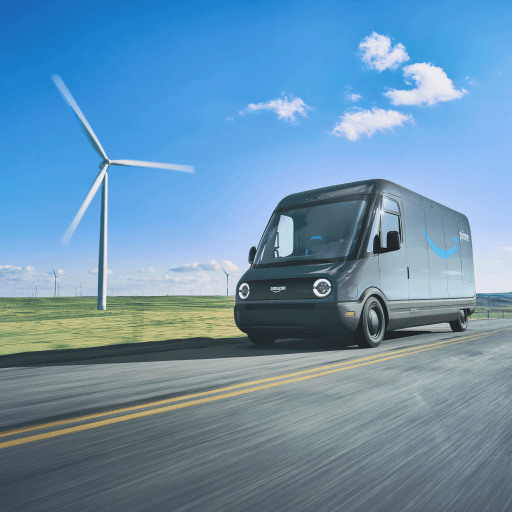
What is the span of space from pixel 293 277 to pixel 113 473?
20.9 feet

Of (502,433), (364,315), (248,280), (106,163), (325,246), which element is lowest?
(502,433)

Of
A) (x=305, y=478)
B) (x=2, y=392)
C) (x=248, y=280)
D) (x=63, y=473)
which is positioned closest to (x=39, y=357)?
(x=2, y=392)

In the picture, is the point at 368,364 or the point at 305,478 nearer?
the point at 305,478

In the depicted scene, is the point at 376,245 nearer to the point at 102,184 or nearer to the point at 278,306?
the point at 278,306

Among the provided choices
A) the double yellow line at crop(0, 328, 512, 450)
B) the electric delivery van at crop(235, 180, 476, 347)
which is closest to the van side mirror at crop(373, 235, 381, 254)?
the electric delivery van at crop(235, 180, 476, 347)

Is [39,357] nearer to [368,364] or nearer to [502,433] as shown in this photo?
[368,364]

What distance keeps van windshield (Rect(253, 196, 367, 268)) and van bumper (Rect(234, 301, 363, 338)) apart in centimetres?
96

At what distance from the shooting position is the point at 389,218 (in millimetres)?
9867

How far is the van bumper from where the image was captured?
838 cm

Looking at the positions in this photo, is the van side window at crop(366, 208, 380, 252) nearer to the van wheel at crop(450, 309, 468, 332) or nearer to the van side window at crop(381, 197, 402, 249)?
the van side window at crop(381, 197, 402, 249)

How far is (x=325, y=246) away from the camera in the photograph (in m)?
9.32

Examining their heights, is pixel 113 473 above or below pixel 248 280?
below

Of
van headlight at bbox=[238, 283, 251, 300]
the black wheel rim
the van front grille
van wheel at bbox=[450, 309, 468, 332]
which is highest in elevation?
van headlight at bbox=[238, 283, 251, 300]

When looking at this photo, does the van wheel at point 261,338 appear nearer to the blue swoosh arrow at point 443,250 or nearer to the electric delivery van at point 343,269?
the electric delivery van at point 343,269
